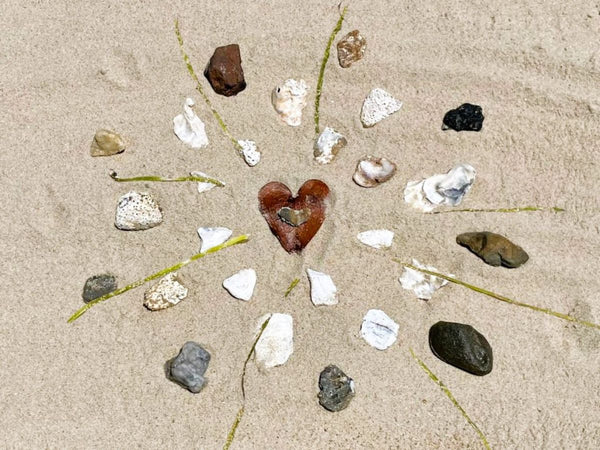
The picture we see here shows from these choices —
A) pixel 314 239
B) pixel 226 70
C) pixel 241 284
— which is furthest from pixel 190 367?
pixel 226 70

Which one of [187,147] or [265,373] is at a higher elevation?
[187,147]

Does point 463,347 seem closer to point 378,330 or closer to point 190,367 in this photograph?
point 378,330

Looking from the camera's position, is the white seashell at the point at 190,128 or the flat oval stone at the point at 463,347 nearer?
the flat oval stone at the point at 463,347

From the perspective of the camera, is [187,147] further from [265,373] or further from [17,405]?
[17,405]

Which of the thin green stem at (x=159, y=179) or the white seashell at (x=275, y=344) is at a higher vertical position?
the thin green stem at (x=159, y=179)

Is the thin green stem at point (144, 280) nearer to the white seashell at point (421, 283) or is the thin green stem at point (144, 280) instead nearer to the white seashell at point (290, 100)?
the white seashell at point (290, 100)

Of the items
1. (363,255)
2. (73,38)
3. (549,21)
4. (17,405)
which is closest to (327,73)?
(363,255)

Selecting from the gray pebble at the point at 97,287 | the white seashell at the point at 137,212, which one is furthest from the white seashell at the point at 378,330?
the gray pebble at the point at 97,287
